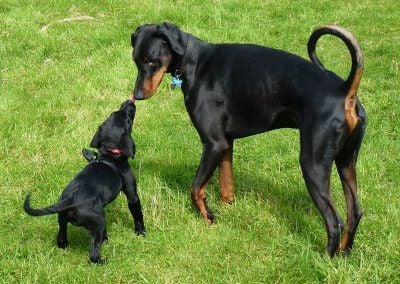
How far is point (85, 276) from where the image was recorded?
14.8ft

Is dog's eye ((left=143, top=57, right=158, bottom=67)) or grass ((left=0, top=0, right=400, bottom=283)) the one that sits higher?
dog's eye ((left=143, top=57, right=158, bottom=67))

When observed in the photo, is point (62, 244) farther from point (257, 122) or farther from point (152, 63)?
point (257, 122)

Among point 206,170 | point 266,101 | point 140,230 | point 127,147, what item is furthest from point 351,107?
point 140,230

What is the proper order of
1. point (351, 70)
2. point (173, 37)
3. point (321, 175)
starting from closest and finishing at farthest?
point (351, 70), point (321, 175), point (173, 37)

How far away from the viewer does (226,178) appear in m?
5.55

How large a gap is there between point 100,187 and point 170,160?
1754mm

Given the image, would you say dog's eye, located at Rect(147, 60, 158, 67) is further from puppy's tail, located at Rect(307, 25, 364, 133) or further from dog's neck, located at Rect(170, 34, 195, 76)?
puppy's tail, located at Rect(307, 25, 364, 133)

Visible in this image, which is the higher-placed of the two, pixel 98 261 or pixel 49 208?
pixel 49 208

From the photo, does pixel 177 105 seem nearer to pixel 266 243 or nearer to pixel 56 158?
pixel 56 158

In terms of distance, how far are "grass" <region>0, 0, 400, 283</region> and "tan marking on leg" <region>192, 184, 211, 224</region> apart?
10cm

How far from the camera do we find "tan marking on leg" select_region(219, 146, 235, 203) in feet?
18.2

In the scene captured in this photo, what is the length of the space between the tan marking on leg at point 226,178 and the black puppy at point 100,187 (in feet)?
2.98

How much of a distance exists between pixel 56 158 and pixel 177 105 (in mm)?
1943

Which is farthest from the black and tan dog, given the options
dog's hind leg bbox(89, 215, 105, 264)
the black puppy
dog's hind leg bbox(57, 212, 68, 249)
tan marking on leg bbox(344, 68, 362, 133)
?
dog's hind leg bbox(57, 212, 68, 249)
